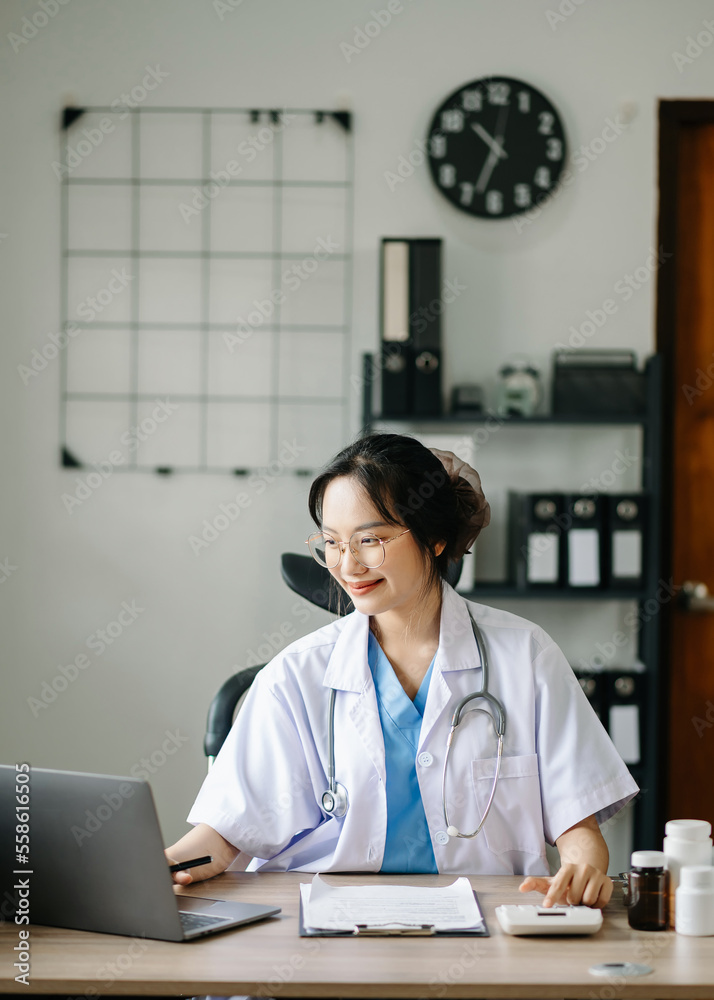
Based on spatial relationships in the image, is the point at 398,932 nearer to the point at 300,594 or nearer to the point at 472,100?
the point at 300,594

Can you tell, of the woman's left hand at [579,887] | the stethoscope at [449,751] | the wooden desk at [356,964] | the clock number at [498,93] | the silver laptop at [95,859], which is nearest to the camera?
the wooden desk at [356,964]

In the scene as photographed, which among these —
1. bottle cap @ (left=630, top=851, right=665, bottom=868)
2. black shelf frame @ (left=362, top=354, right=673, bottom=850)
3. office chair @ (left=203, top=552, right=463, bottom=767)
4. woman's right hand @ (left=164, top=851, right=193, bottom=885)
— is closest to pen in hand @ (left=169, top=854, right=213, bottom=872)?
woman's right hand @ (left=164, top=851, right=193, bottom=885)

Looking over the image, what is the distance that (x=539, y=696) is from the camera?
60.6 inches

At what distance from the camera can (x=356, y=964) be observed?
1.06 metres

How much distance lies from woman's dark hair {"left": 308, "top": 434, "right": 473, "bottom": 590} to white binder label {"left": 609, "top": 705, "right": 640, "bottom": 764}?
1.18 metres

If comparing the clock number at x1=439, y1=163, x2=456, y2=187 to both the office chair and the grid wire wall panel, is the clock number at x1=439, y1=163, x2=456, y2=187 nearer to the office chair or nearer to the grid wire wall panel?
the grid wire wall panel

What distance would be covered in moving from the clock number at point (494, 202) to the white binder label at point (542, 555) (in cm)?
95

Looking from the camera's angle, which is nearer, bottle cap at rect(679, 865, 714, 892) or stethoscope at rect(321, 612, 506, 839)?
bottle cap at rect(679, 865, 714, 892)

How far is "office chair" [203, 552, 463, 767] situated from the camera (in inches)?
69.7

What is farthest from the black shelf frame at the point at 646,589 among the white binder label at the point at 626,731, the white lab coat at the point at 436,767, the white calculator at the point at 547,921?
the white calculator at the point at 547,921

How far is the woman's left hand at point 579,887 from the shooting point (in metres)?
1.25

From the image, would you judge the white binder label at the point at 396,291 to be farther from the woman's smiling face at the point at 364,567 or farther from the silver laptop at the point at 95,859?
the silver laptop at the point at 95,859

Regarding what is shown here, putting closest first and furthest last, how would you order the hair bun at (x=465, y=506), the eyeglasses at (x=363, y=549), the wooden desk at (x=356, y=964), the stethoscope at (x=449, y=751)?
the wooden desk at (x=356, y=964), the stethoscope at (x=449, y=751), the eyeglasses at (x=363, y=549), the hair bun at (x=465, y=506)

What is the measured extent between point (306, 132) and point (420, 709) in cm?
190
